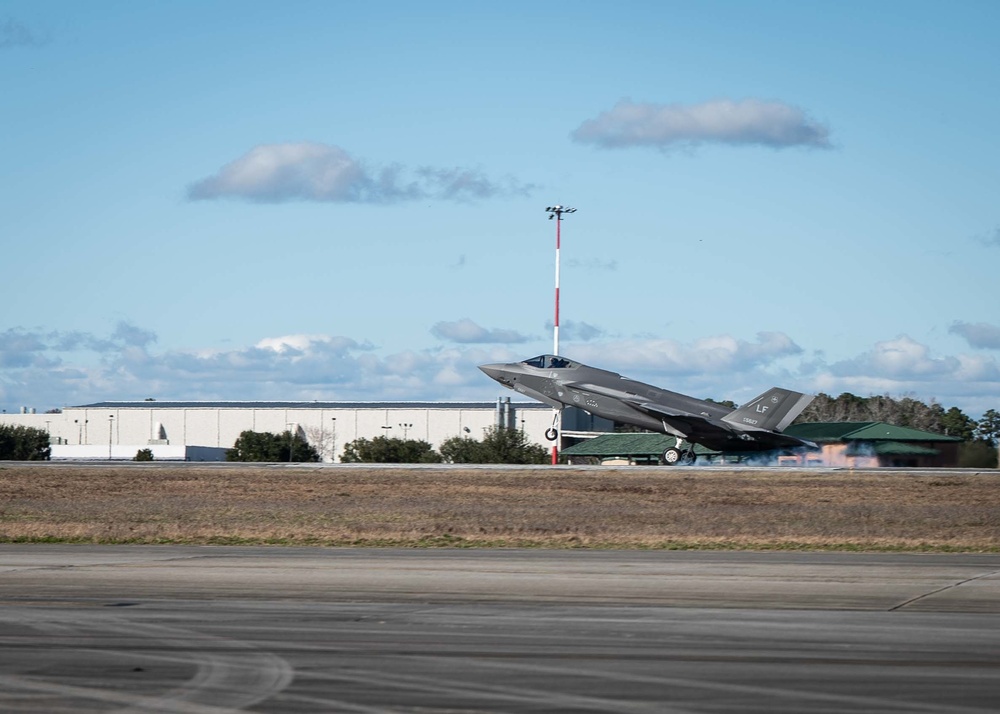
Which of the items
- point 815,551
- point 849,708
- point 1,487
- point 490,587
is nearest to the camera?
point 849,708

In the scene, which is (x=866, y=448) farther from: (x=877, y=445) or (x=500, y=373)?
(x=500, y=373)

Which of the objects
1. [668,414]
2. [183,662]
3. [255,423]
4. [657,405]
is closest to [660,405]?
[657,405]

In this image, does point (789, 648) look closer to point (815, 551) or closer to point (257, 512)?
point (815, 551)

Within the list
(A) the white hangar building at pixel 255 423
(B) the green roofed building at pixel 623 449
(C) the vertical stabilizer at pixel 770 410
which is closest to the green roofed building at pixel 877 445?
(C) the vertical stabilizer at pixel 770 410

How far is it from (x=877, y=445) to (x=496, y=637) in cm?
5362

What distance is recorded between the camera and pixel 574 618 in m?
13.1

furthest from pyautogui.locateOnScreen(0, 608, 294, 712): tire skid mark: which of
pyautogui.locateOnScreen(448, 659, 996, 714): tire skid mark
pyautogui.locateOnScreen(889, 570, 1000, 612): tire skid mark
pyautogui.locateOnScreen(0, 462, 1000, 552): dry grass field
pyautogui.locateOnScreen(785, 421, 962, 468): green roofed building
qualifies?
pyautogui.locateOnScreen(785, 421, 962, 468): green roofed building

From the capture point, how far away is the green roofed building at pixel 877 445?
58.9 metres

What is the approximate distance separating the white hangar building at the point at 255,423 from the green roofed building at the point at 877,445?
28.4 metres

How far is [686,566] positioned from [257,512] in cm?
1776

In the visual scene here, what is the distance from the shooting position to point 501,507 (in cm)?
3522

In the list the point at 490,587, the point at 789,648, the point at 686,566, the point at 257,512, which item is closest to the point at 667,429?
the point at 257,512

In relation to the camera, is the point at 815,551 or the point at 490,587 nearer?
the point at 490,587

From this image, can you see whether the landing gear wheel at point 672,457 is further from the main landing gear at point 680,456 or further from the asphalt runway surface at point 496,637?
the asphalt runway surface at point 496,637
